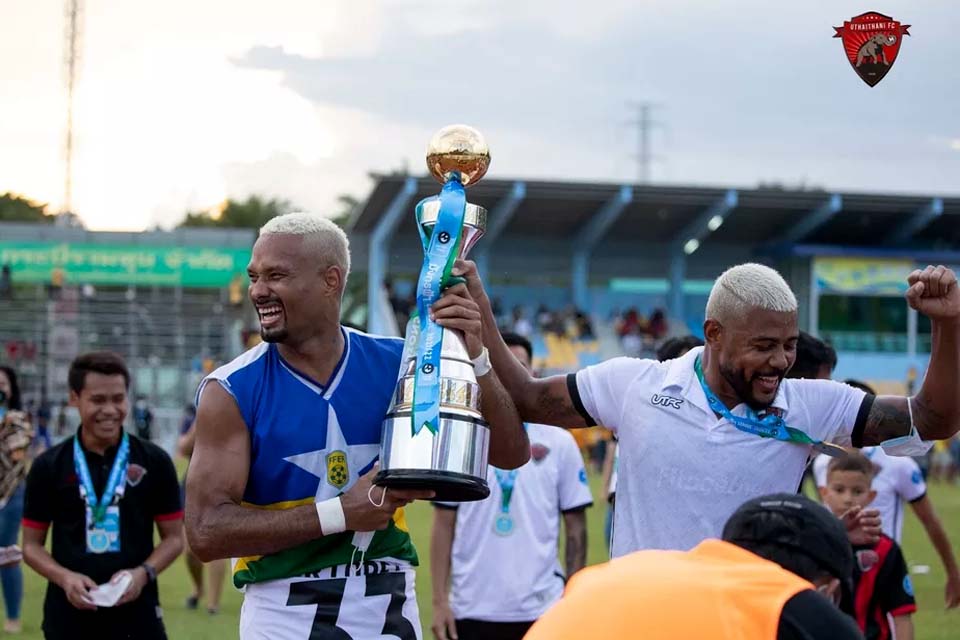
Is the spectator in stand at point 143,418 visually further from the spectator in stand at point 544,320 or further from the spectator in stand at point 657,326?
the spectator in stand at point 657,326

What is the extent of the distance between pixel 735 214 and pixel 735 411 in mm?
44501

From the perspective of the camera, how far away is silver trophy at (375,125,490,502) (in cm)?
390

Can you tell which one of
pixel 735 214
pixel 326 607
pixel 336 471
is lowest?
pixel 326 607

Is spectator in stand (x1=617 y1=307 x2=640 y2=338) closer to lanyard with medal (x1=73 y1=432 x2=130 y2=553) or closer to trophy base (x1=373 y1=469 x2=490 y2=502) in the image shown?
lanyard with medal (x1=73 y1=432 x2=130 y2=553)

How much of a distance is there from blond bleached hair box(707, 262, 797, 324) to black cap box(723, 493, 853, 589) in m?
1.44

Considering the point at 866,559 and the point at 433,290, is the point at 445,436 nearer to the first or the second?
the point at 433,290

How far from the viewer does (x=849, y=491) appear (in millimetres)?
6434

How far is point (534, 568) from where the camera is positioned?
7535mm

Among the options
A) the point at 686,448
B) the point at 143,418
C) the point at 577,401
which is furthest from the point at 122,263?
the point at 686,448

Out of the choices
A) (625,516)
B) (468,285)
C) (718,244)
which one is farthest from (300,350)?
(718,244)

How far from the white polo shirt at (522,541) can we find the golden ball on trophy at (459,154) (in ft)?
10.6

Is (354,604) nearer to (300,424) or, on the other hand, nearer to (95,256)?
(300,424)

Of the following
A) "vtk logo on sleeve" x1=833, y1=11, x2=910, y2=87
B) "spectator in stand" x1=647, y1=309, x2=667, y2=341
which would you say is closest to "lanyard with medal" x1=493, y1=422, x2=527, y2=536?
"vtk logo on sleeve" x1=833, y1=11, x2=910, y2=87

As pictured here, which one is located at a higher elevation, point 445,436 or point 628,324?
point 445,436
